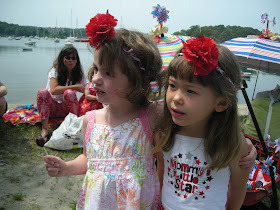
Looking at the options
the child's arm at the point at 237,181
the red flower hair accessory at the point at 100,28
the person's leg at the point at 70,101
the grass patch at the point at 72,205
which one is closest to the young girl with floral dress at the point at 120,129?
the red flower hair accessory at the point at 100,28

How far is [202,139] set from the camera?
128 cm

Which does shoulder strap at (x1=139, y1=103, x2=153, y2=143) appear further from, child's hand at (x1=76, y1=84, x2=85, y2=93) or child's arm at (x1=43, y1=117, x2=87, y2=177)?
child's hand at (x1=76, y1=84, x2=85, y2=93)

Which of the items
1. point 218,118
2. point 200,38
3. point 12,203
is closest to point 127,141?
point 218,118

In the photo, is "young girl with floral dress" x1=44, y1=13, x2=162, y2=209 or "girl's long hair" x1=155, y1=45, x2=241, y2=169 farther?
"young girl with floral dress" x1=44, y1=13, x2=162, y2=209

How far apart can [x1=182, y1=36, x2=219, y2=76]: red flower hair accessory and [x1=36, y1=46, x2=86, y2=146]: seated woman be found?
3.13m

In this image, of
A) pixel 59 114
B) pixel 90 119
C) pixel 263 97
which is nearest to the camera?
pixel 90 119

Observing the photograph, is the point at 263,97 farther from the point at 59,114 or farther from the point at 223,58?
the point at 59,114

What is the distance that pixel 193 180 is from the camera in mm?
1254

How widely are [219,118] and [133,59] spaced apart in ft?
1.80

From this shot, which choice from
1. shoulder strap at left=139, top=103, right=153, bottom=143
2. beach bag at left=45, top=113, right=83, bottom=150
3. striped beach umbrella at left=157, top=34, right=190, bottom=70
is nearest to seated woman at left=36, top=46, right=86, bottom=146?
beach bag at left=45, top=113, right=83, bottom=150

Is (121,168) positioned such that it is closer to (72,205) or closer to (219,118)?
(219,118)

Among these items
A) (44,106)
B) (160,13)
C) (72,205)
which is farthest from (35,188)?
(160,13)

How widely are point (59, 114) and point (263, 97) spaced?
134 inches

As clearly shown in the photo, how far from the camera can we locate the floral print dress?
1252 mm
